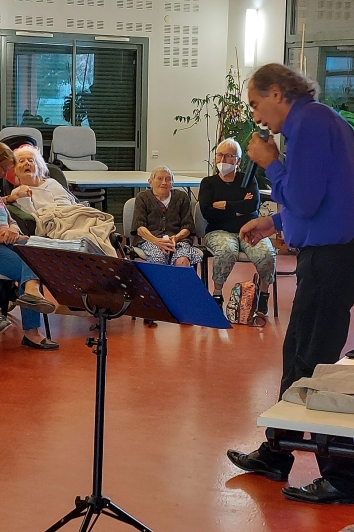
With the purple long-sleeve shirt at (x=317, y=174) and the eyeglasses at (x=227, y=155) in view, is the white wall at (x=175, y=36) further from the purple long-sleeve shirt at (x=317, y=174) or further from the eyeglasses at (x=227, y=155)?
the purple long-sleeve shirt at (x=317, y=174)

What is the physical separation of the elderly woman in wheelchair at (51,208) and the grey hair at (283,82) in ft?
8.58

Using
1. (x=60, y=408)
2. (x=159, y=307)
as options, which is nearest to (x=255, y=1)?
(x=60, y=408)

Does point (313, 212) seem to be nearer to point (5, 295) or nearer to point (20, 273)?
point (20, 273)

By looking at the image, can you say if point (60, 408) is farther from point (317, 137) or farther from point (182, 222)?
point (182, 222)

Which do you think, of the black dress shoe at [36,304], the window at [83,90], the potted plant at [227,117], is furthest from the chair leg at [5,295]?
the window at [83,90]

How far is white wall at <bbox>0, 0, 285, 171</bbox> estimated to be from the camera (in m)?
9.86

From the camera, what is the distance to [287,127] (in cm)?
284

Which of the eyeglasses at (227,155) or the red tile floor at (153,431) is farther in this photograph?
the eyeglasses at (227,155)

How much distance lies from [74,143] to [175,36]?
6.45 ft

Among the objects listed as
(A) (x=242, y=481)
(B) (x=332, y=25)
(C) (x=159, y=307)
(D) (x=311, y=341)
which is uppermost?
(B) (x=332, y=25)

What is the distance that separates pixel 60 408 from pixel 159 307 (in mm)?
1678

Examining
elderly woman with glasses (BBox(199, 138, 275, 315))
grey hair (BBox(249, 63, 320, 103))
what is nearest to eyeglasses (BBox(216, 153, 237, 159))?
elderly woman with glasses (BBox(199, 138, 275, 315))

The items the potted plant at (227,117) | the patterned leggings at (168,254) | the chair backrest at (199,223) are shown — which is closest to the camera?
the patterned leggings at (168,254)

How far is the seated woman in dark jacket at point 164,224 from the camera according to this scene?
5637 millimetres
